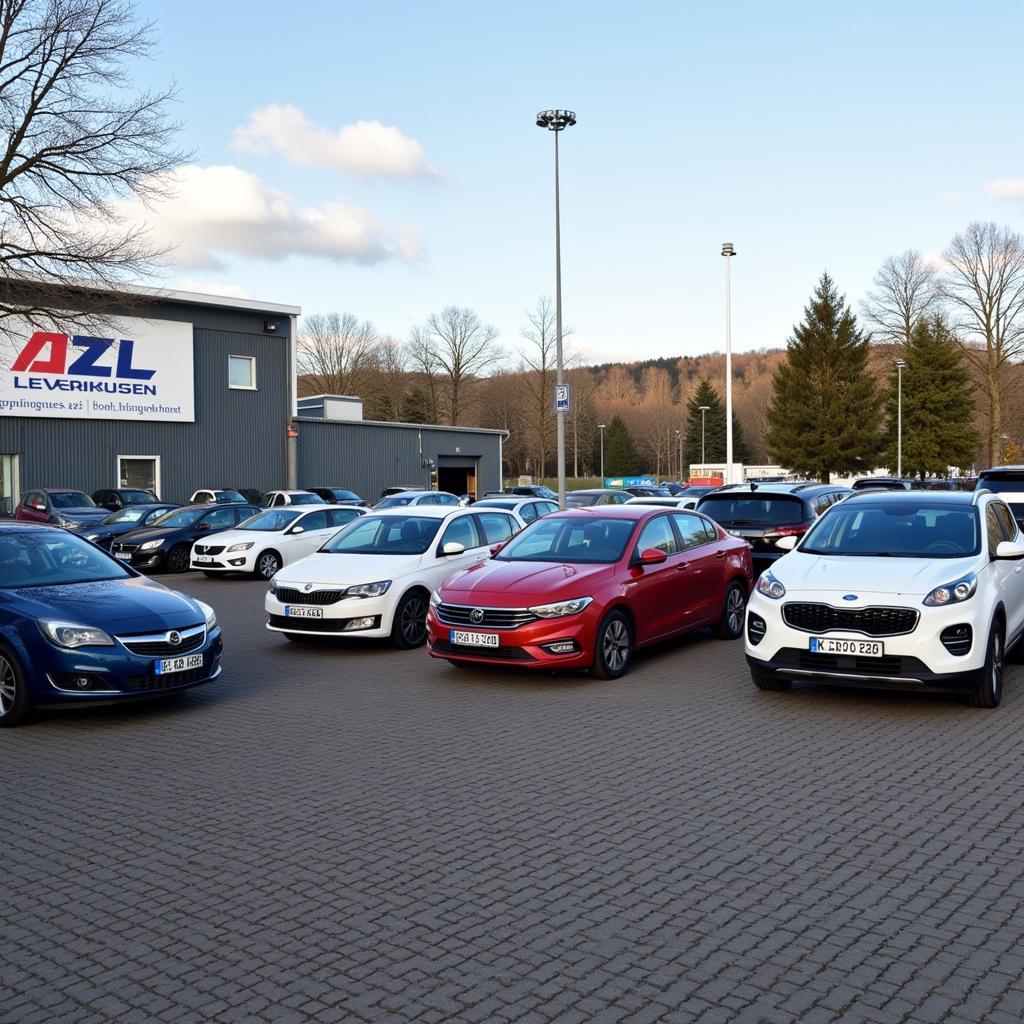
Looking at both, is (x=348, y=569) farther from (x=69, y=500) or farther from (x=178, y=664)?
(x=69, y=500)

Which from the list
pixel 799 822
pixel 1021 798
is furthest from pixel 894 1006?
pixel 1021 798

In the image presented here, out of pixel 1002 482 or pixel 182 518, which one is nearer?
pixel 1002 482

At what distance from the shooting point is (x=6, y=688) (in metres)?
7.98

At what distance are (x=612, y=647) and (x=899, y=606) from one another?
2.79 meters

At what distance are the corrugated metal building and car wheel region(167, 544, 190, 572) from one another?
7946mm

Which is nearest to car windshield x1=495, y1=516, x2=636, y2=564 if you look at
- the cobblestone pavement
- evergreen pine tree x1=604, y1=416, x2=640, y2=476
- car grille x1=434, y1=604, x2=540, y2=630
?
car grille x1=434, y1=604, x2=540, y2=630

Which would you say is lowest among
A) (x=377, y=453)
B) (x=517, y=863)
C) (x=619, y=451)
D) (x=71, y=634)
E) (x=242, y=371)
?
(x=517, y=863)

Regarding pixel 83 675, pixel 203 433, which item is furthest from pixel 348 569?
pixel 203 433

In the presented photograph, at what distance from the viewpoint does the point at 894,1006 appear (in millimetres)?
3641

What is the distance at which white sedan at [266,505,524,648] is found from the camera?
11266 millimetres

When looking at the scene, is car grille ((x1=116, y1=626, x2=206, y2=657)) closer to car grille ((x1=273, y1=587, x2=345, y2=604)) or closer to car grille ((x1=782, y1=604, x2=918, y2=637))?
car grille ((x1=273, y1=587, x2=345, y2=604))

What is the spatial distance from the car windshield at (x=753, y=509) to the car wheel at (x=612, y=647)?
19.0 feet

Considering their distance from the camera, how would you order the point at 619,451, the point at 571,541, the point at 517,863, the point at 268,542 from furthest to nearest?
the point at 619,451 < the point at 268,542 < the point at 571,541 < the point at 517,863

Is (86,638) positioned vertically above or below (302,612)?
above
